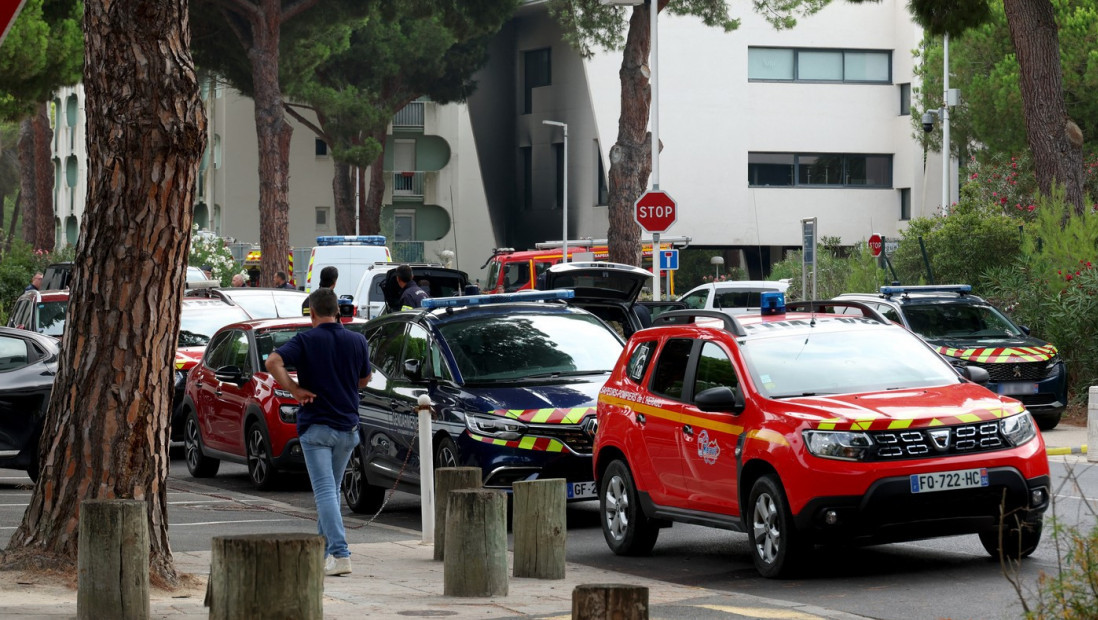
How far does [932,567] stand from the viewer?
10.8 m

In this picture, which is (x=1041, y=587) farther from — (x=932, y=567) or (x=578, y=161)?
(x=578, y=161)

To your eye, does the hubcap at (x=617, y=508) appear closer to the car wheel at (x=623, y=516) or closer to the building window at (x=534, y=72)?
the car wheel at (x=623, y=516)

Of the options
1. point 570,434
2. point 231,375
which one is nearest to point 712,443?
point 570,434

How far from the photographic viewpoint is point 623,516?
11.9 metres

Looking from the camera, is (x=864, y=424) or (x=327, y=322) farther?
(x=327, y=322)

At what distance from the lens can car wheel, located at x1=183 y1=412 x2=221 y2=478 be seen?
60.6ft

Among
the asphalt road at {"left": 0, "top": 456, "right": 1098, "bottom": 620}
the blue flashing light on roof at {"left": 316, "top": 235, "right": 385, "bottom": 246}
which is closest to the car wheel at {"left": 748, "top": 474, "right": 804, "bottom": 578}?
the asphalt road at {"left": 0, "top": 456, "right": 1098, "bottom": 620}

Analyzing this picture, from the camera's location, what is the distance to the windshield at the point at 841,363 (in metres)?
10.8

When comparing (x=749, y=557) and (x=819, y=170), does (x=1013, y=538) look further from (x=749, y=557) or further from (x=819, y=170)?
(x=819, y=170)

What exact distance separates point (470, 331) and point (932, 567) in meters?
5.00

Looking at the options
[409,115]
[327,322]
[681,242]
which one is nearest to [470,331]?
[327,322]

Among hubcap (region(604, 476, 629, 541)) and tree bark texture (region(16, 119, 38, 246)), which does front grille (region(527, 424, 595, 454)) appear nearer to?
hubcap (region(604, 476, 629, 541))

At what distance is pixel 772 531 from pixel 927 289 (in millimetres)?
12925

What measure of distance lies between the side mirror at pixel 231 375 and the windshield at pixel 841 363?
24.4 ft
